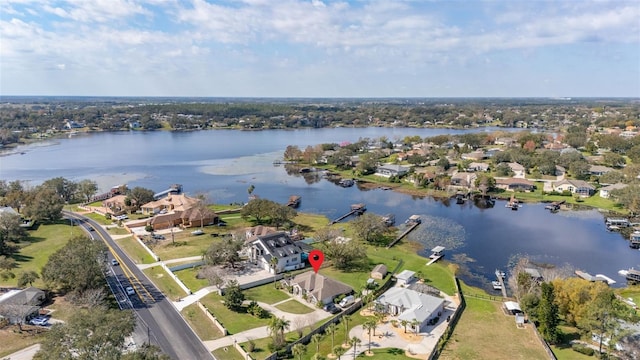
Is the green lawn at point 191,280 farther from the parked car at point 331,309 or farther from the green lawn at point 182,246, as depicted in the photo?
the parked car at point 331,309

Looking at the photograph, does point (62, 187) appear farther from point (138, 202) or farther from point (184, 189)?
point (184, 189)

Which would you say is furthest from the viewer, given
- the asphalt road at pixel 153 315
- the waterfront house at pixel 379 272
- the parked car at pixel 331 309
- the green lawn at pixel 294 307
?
the waterfront house at pixel 379 272

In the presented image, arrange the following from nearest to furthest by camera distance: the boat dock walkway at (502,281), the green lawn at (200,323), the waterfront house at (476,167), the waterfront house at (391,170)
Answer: the green lawn at (200,323) < the boat dock walkway at (502,281) < the waterfront house at (391,170) < the waterfront house at (476,167)

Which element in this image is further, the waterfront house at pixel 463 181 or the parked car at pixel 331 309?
the waterfront house at pixel 463 181

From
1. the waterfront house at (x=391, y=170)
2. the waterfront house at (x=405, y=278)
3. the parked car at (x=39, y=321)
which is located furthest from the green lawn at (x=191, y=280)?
the waterfront house at (x=391, y=170)

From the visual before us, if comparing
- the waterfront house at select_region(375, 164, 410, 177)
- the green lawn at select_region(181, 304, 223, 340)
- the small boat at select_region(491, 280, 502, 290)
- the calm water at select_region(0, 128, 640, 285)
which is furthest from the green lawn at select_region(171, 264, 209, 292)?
the waterfront house at select_region(375, 164, 410, 177)

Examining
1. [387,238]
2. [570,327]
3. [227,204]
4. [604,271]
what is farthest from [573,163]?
[227,204]

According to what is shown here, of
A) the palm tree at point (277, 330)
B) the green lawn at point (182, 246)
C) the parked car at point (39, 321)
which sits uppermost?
the palm tree at point (277, 330)
